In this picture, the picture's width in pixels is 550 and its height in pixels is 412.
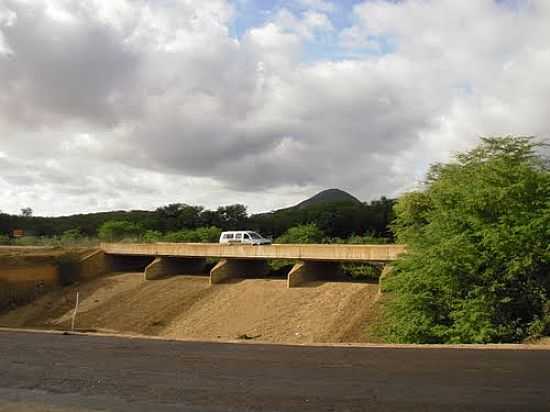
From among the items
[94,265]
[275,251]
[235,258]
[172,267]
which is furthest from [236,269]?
[94,265]

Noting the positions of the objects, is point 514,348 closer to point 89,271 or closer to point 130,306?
point 130,306

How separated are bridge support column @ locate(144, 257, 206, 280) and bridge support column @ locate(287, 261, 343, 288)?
12.4 metres

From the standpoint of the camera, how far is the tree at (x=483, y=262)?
1805 centimetres

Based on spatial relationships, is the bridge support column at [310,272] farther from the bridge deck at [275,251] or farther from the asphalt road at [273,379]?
the asphalt road at [273,379]

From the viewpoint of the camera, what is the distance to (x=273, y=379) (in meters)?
9.90

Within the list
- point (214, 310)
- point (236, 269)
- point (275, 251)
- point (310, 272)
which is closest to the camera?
point (214, 310)

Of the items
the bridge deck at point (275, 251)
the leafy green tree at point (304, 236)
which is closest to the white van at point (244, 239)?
the bridge deck at point (275, 251)

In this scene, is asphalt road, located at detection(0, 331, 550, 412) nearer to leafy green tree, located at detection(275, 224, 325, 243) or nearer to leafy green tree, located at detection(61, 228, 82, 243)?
leafy green tree, located at detection(275, 224, 325, 243)

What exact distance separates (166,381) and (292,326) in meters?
21.4

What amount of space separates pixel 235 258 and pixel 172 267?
761cm

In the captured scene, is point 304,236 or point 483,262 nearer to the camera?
point 483,262

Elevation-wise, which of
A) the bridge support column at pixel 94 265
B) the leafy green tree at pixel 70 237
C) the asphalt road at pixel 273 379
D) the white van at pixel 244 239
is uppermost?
the leafy green tree at pixel 70 237

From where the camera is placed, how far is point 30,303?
139 ft

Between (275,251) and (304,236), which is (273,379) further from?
(304,236)
